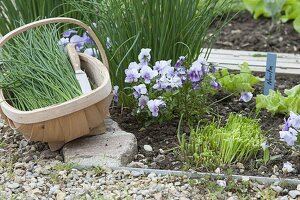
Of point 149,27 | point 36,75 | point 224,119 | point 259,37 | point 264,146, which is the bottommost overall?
point 259,37

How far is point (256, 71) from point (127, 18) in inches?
42.1

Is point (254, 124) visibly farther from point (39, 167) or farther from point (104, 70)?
point (39, 167)

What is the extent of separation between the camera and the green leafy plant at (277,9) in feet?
16.1

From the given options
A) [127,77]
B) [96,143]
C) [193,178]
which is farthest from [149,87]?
[193,178]

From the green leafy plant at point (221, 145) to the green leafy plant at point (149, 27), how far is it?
1.49ft

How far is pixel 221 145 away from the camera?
328 cm

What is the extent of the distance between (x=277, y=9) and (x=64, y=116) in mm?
2127

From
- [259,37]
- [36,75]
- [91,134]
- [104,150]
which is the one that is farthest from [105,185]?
[259,37]

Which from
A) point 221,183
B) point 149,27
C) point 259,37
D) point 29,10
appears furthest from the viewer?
point 259,37

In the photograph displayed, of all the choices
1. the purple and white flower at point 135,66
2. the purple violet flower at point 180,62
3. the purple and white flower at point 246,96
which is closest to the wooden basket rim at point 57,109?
the purple and white flower at point 135,66

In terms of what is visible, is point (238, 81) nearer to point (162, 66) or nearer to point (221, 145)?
point (162, 66)

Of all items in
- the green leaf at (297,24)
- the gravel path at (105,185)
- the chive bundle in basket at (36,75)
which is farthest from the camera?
the green leaf at (297,24)

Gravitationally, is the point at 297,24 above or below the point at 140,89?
below

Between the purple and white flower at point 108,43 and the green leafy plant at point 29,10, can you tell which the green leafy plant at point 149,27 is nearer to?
the purple and white flower at point 108,43
